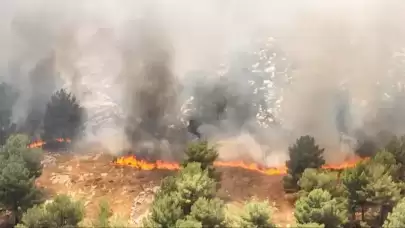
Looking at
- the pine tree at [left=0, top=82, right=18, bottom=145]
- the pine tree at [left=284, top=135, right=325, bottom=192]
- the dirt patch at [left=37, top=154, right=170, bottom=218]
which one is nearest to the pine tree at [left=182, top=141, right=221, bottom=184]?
the dirt patch at [left=37, top=154, right=170, bottom=218]

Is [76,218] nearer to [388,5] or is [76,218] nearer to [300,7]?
[300,7]

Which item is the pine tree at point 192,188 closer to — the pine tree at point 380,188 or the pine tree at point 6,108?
the pine tree at point 380,188

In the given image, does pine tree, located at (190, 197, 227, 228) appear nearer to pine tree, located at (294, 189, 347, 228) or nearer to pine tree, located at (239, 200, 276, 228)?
pine tree, located at (239, 200, 276, 228)

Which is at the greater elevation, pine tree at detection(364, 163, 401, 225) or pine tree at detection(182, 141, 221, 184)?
pine tree at detection(182, 141, 221, 184)

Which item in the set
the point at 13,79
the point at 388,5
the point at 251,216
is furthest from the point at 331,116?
the point at 13,79

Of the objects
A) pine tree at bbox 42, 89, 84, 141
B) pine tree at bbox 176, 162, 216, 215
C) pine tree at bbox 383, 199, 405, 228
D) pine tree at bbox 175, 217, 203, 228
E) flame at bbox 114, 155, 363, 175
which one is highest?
pine tree at bbox 42, 89, 84, 141

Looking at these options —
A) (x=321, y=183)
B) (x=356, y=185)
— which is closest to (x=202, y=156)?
(x=321, y=183)

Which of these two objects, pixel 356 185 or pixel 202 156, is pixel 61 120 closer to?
pixel 202 156

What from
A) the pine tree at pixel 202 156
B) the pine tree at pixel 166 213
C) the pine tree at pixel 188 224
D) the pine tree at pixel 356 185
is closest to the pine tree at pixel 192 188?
the pine tree at pixel 166 213
